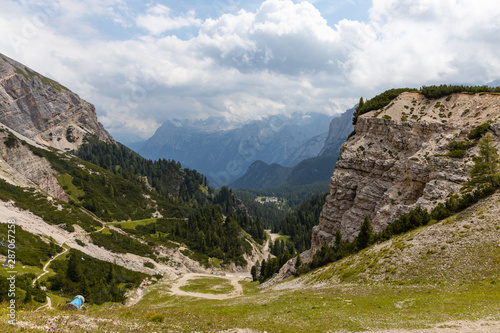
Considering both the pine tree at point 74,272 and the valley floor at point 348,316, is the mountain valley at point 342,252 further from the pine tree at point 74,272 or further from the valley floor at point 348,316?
the pine tree at point 74,272

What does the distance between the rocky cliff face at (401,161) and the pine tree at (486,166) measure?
427cm

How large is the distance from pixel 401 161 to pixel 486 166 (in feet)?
66.2

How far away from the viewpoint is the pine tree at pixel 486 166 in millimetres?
41572

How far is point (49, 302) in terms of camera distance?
40.1 metres

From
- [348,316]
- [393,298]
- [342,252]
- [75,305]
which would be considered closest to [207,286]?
[342,252]

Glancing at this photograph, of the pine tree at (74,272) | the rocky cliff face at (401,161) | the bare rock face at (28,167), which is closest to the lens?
the rocky cliff face at (401,161)

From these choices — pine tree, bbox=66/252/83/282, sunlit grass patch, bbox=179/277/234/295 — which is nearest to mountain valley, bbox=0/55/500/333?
pine tree, bbox=66/252/83/282

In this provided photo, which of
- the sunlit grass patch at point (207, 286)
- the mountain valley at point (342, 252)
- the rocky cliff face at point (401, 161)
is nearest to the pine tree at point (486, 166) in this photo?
the mountain valley at point (342, 252)

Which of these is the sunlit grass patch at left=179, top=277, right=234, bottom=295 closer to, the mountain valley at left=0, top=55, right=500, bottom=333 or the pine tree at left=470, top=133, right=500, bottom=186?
the mountain valley at left=0, top=55, right=500, bottom=333

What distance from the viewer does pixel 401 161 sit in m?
62.2

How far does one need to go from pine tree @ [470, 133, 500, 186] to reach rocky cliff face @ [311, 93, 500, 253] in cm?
427

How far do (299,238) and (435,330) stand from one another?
7257 inches

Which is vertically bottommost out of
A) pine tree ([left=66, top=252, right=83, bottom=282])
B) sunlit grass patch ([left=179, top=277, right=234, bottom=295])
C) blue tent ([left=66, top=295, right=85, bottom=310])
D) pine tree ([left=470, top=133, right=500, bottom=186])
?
sunlit grass patch ([left=179, top=277, right=234, bottom=295])

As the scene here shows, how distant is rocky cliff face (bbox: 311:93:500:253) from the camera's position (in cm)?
5100
